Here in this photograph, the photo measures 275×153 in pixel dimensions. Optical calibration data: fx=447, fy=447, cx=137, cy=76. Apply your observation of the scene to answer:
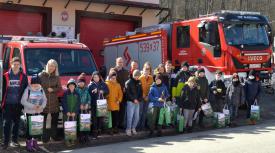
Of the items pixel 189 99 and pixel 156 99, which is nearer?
pixel 156 99

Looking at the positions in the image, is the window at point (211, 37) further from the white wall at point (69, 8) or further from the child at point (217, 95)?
the white wall at point (69, 8)

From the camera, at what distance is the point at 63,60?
36.5 feet

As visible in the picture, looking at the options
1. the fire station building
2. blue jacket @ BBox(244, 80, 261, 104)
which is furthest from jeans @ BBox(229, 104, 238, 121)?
the fire station building

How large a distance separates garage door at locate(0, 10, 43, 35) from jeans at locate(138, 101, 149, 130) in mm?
9486

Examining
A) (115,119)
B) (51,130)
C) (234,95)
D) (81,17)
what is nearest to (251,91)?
(234,95)

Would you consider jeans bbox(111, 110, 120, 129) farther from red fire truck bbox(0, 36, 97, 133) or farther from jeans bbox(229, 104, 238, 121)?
jeans bbox(229, 104, 238, 121)

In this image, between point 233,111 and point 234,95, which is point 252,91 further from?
point 233,111

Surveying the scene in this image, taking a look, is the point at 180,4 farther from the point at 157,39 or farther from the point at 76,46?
the point at 76,46

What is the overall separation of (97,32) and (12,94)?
1228cm

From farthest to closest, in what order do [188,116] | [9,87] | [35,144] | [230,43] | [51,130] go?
[230,43] < [188,116] < [51,130] < [35,144] < [9,87]

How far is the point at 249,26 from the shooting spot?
15.2 metres

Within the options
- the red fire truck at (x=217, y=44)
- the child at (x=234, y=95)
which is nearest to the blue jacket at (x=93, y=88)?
the child at (x=234, y=95)

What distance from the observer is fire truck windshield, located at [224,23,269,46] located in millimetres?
14672

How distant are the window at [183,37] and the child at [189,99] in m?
4.68
